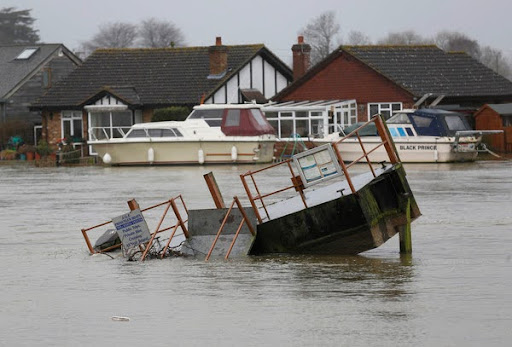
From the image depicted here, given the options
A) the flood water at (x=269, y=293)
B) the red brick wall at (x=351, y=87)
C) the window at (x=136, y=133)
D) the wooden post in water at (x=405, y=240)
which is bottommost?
the flood water at (x=269, y=293)

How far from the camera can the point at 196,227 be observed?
66.1ft

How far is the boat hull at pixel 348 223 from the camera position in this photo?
1867 centimetres

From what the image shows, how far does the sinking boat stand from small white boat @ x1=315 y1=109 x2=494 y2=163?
27038mm

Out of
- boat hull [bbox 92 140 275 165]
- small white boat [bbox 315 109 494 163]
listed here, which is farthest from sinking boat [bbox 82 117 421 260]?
boat hull [bbox 92 140 275 165]

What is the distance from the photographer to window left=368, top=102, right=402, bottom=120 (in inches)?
2158

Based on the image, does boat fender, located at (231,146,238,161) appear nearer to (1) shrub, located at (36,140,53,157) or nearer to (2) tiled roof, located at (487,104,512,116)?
(2) tiled roof, located at (487,104,512,116)

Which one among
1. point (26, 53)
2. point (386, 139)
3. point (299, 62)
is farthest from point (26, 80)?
point (386, 139)

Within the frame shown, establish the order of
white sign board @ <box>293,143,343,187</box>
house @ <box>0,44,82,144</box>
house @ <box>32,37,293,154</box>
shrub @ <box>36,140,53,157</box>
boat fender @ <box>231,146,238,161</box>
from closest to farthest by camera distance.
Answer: white sign board @ <box>293,143,343,187</box> < boat fender @ <box>231,146,238,161</box> < shrub @ <box>36,140,53,157</box> < house @ <box>32,37,293,154</box> < house @ <box>0,44,82,144</box>

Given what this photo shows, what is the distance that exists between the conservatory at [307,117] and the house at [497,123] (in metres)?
5.88

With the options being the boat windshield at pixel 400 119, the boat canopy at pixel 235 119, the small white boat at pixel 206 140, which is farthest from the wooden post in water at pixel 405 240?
the boat canopy at pixel 235 119

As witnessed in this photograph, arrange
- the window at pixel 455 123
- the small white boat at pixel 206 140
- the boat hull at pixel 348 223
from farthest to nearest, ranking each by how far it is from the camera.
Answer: the small white boat at pixel 206 140, the window at pixel 455 123, the boat hull at pixel 348 223

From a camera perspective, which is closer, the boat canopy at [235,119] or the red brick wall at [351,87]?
the boat canopy at [235,119]

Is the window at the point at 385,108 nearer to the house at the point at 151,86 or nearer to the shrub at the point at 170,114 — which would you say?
the house at the point at 151,86

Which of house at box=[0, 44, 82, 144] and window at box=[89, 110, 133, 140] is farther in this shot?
house at box=[0, 44, 82, 144]
